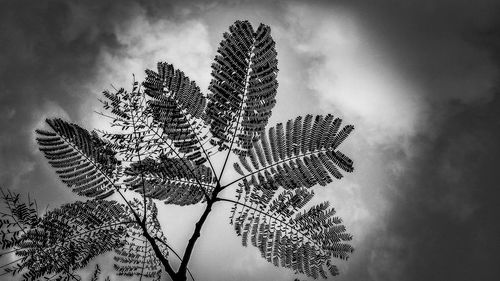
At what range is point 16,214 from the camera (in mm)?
2143

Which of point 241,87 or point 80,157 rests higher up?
point 241,87

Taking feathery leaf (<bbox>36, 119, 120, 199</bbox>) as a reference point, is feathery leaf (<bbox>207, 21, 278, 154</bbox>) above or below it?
above

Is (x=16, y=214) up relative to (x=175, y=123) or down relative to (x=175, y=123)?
down

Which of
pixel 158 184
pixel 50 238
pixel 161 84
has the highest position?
pixel 161 84

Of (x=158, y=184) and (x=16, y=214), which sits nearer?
(x=16, y=214)

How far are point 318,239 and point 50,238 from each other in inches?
65.8

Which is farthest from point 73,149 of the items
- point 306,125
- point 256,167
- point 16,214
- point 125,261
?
point 306,125

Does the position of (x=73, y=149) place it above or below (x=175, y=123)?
below

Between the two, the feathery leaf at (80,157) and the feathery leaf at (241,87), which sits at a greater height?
the feathery leaf at (241,87)

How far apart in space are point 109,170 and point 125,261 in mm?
644

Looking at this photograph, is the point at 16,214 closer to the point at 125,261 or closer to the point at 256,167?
the point at 125,261

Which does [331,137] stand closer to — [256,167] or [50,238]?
[256,167]

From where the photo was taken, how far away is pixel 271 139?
93.3 inches

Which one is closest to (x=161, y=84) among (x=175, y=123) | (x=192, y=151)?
(x=175, y=123)
